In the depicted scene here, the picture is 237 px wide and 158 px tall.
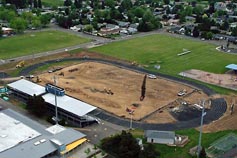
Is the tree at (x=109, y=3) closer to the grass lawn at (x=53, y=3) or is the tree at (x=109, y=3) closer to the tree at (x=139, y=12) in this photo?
the tree at (x=139, y=12)

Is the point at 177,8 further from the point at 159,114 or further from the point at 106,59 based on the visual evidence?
the point at 159,114

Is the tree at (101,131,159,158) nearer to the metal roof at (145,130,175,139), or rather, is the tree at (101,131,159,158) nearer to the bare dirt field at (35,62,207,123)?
the metal roof at (145,130,175,139)

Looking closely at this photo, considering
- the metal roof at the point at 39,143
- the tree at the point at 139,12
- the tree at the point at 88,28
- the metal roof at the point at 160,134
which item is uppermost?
the tree at the point at 139,12

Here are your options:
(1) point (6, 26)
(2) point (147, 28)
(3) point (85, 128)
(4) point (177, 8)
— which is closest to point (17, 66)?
(3) point (85, 128)

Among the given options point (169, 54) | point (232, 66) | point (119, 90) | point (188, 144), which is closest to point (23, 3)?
point (169, 54)

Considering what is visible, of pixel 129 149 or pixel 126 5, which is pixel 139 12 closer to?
pixel 126 5

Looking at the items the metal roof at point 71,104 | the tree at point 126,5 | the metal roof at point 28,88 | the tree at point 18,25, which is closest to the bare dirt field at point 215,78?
the metal roof at point 71,104
